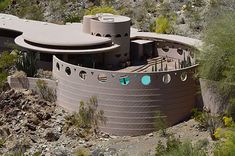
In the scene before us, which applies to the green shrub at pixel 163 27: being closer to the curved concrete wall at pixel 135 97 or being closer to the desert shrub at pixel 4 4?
the curved concrete wall at pixel 135 97

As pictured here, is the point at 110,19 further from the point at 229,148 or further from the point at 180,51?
the point at 229,148

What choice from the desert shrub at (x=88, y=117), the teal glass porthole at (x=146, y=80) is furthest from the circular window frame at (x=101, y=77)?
the teal glass porthole at (x=146, y=80)

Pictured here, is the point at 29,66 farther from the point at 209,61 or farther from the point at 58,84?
the point at 209,61

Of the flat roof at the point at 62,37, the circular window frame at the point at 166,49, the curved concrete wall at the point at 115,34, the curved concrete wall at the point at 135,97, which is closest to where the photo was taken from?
the curved concrete wall at the point at 135,97

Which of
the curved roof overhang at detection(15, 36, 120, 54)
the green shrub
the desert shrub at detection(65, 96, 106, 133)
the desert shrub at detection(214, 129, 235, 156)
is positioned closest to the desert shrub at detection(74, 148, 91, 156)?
the desert shrub at detection(65, 96, 106, 133)

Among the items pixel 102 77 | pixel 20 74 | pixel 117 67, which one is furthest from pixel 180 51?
pixel 20 74

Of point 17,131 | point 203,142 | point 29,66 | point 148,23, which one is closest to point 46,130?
point 17,131

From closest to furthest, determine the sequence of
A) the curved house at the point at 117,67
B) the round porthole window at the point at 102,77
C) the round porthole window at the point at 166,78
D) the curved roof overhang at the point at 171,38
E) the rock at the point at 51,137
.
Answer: the curved house at the point at 117,67
the round porthole window at the point at 166,78
the round porthole window at the point at 102,77
the rock at the point at 51,137
the curved roof overhang at the point at 171,38
